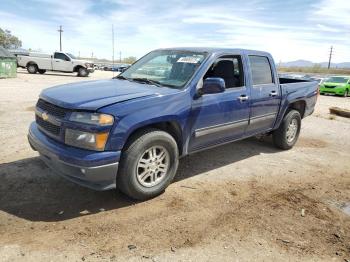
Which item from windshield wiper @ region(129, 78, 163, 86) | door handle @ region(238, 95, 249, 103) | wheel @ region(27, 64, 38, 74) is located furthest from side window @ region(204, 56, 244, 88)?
wheel @ region(27, 64, 38, 74)

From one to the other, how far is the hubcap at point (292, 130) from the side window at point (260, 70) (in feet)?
4.17

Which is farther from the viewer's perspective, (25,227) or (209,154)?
(209,154)

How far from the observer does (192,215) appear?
156 inches

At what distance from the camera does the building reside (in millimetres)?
20797

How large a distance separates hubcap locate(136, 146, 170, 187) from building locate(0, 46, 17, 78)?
19617 mm

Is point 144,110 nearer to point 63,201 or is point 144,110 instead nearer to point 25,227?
point 63,201

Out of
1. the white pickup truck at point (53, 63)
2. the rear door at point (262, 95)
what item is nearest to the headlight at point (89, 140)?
the rear door at point (262, 95)

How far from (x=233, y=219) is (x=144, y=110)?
62.7 inches

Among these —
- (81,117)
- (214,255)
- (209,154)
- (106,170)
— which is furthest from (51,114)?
(209,154)

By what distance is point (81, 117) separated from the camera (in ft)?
12.0

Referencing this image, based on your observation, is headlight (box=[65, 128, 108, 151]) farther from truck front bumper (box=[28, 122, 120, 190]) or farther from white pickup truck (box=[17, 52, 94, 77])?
white pickup truck (box=[17, 52, 94, 77])

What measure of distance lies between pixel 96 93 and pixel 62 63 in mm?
24487

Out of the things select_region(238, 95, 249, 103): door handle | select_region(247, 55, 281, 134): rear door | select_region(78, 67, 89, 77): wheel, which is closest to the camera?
select_region(238, 95, 249, 103): door handle

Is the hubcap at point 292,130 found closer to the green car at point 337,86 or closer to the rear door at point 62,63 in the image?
the green car at point 337,86
